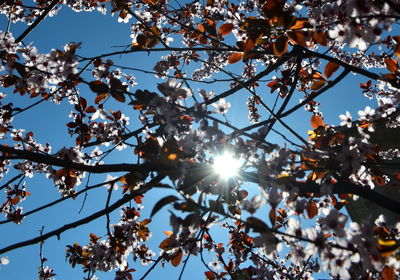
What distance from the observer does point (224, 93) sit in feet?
8.88

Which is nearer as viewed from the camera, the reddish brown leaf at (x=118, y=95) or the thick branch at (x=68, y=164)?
the thick branch at (x=68, y=164)

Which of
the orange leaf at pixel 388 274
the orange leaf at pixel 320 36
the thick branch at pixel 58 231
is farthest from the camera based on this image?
the orange leaf at pixel 320 36

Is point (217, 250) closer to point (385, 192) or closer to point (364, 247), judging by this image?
point (364, 247)

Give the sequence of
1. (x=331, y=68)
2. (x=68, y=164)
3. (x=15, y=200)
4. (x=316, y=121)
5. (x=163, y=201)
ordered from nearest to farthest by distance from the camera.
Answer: (x=163, y=201) → (x=68, y=164) → (x=331, y=68) → (x=316, y=121) → (x=15, y=200)

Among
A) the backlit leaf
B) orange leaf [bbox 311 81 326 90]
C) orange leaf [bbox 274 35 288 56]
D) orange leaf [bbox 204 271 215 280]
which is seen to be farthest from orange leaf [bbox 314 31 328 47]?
orange leaf [bbox 204 271 215 280]

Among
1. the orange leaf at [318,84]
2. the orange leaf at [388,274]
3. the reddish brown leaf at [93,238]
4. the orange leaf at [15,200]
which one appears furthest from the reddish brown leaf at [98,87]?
the orange leaf at [15,200]

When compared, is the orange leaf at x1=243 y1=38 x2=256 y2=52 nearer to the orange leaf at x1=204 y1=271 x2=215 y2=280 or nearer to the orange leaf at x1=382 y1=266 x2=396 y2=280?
the orange leaf at x1=382 y1=266 x2=396 y2=280

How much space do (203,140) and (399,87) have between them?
1.64 m

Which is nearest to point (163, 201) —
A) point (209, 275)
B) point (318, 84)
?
point (318, 84)

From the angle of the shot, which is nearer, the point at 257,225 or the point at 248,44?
the point at 257,225

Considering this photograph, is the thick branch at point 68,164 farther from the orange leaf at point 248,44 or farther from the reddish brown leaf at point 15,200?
the reddish brown leaf at point 15,200

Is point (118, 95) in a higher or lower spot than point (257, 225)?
higher

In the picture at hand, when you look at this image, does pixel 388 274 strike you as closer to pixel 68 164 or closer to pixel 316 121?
pixel 316 121

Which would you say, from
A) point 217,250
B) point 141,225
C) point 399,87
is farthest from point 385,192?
point 141,225
